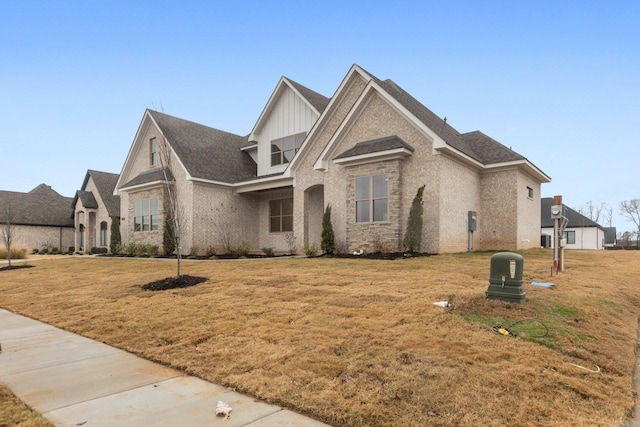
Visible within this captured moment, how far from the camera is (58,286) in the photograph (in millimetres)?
10789

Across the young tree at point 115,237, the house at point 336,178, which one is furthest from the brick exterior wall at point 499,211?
the young tree at point 115,237

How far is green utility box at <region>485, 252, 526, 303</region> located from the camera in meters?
5.89

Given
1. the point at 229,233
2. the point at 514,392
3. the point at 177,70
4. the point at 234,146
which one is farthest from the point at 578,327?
the point at 234,146

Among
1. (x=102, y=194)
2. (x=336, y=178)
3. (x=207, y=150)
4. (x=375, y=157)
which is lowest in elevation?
(x=336, y=178)

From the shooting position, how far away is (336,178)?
17281mm

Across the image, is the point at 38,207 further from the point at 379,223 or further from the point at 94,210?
the point at 379,223

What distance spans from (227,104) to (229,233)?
557 inches

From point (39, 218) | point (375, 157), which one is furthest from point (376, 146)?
point (39, 218)

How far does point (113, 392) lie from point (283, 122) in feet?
64.9

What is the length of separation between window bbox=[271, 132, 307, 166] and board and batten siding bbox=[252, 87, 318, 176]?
222 mm

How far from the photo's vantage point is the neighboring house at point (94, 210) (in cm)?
3052

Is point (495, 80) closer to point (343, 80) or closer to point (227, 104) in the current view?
point (343, 80)

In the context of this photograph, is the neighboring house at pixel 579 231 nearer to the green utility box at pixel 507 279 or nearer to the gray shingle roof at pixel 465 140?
the gray shingle roof at pixel 465 140

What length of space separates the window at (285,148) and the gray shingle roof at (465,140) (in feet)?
19.1
